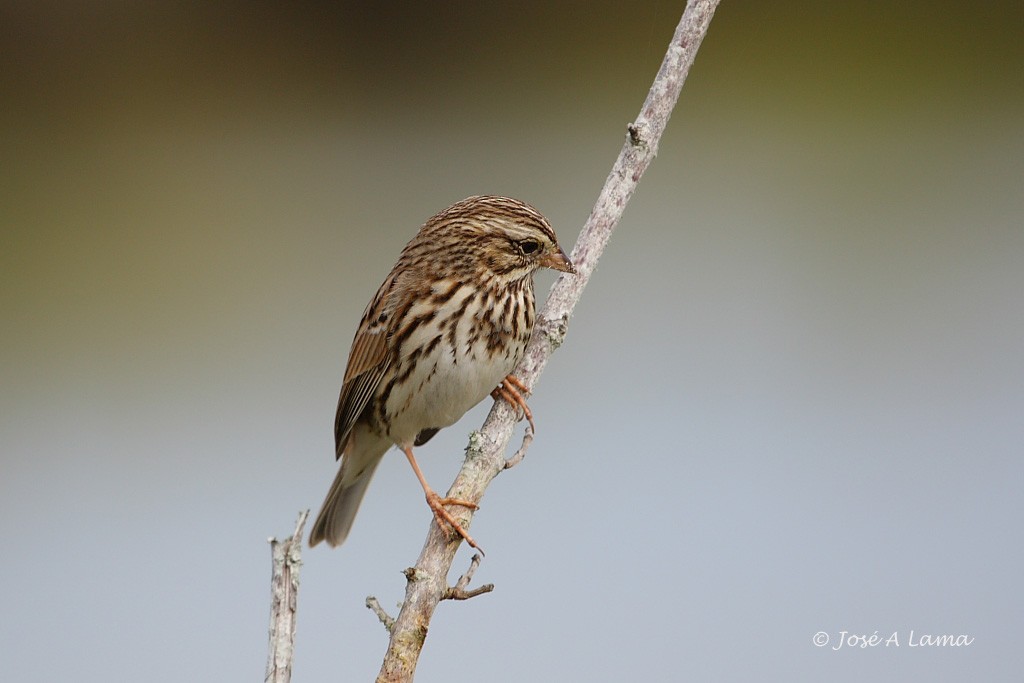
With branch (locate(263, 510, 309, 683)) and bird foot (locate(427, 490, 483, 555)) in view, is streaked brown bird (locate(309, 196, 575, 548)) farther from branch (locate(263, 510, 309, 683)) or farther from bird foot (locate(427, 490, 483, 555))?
branch (locate(263, 510, 309, 683))

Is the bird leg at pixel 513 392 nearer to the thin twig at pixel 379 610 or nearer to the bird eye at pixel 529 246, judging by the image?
the bird eye at pixel 529 246

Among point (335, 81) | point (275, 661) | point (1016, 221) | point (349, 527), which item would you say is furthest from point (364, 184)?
point (275, 661)

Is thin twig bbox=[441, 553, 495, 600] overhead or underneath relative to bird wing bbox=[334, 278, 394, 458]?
underneath

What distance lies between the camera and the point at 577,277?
3.41m

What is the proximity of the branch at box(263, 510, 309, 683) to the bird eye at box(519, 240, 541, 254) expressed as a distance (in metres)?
1.46

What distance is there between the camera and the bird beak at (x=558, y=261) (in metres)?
3.39

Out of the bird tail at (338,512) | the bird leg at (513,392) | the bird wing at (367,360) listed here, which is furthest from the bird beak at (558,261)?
the bird tail at (338,512)

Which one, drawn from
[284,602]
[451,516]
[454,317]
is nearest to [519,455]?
[451,516]

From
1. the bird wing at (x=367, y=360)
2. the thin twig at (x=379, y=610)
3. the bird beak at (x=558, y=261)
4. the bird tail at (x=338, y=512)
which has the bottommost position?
the thin twig at (x=379, y=610)

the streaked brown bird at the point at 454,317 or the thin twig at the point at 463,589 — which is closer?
the thin twig at the point at 463,589

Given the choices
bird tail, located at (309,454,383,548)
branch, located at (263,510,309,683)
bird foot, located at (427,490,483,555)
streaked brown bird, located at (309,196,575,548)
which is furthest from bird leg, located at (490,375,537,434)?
branch, located at (263,510,309,683)

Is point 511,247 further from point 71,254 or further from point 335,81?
point 71,254

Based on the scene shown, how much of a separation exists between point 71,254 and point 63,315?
28 cm

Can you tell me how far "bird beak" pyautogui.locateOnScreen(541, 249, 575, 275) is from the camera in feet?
Answer: 11.1
